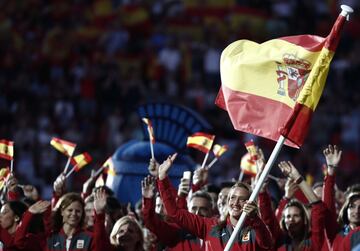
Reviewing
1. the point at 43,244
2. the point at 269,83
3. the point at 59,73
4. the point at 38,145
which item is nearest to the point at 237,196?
the point at 269,83

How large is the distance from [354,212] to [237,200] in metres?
1.19

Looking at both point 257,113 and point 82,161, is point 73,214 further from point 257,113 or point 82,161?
point 82,161

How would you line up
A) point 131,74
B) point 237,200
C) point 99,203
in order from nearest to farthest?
point 237,200 → point 99,203 → point 131,74

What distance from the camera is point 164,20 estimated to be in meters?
24.9

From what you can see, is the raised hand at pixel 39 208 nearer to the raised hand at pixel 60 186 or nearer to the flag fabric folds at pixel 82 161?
the raised hand at pixel 60 186

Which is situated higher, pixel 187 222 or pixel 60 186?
pixel 187 222

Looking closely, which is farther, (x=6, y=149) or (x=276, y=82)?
(x=6, y=149)

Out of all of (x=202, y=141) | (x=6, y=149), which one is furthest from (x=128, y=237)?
(x=202, y=141)

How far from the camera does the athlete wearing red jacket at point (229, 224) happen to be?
1029cm

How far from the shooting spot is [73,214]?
11359 millimetres

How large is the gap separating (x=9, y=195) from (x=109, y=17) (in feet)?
41.8

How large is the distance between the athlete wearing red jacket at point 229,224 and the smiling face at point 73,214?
701 millimetres

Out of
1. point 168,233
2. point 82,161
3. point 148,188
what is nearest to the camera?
point 148,188

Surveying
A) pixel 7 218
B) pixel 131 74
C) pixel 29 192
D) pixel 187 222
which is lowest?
pixel 131 74
